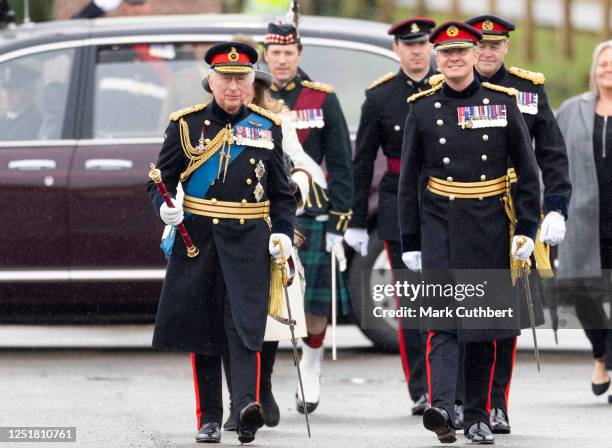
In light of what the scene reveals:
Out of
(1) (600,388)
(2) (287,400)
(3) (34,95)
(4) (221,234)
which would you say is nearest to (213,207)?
(4) (221,234)

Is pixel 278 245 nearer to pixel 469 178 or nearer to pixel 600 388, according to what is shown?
pixel 469 178

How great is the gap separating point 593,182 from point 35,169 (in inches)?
134

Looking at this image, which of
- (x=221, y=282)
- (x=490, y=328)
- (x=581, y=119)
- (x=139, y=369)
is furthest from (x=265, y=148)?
(x=139, y=369)

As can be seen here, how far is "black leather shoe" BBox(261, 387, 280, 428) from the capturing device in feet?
29.5

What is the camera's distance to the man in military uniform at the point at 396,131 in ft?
31.9

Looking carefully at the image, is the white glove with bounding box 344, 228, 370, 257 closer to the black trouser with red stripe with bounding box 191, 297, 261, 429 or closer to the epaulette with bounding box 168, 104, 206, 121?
the black trouser with red stripe with bounding box 191, 297, 261, 429

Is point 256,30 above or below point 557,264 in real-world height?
above

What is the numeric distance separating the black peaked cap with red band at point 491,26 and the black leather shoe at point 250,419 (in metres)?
2.11

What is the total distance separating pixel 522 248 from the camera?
8344mm

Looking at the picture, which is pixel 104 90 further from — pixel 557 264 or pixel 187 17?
pixel 557 264

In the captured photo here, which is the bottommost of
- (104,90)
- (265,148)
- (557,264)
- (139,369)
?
(139,369)

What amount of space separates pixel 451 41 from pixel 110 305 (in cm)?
407

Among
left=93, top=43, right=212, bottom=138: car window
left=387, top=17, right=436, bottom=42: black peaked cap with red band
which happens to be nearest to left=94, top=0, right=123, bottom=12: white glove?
left=93, top=43, right=212, bottom=138: car window

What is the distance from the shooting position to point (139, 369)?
37.9 feet
